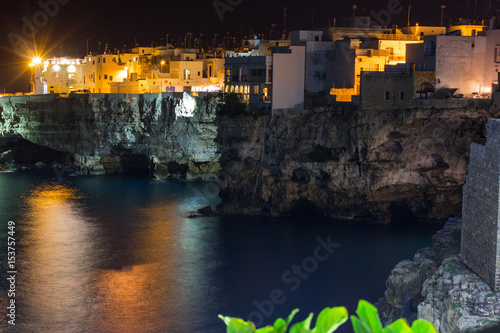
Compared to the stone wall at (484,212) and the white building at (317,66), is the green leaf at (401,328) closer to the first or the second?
the stone wall at (484,212)

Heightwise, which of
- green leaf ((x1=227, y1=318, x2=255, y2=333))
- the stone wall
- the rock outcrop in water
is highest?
green leaf ((x1=227, y1=318, x2=255, y2=333))

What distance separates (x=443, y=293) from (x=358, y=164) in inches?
697

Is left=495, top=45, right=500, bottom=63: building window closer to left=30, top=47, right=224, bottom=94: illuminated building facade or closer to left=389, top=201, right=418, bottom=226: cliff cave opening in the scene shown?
left=389, top=201, right=418, bottom=226: cliff cave opening

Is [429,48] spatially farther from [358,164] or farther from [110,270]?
[110,270]

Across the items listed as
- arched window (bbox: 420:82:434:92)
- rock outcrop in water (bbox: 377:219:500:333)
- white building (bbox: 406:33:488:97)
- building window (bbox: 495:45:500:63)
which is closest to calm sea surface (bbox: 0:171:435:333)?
rock outcrop in water (bbox: 377:219:500:333)

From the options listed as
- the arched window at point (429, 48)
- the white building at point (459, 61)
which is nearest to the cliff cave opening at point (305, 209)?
the white building at point (459, 61)

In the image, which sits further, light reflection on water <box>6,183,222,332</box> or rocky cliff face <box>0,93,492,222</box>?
rocky cliff face <box>0,93,492,222</box>

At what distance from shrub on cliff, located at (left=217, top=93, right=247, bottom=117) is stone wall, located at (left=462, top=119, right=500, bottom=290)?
21.4 m

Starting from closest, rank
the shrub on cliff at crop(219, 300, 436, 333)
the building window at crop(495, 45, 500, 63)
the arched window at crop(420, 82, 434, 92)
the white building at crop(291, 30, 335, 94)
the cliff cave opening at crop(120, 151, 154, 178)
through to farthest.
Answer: the shrub on cliff at crop(219, 300, 436, 333)
the arched window at crop(420, 82, 434, 92)
the building window at crop(495, 45, 500, 63)
the white building at crop(291, 30, 335, 94)
the cliff cave opening at crop(120, 151, 154, 178)

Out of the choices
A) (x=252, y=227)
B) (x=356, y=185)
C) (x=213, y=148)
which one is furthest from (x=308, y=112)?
(x=213, y=148)

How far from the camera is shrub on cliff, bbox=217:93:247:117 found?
36750 mm

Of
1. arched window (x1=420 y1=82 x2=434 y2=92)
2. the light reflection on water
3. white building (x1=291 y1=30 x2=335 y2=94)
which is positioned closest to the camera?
the light reflection on water

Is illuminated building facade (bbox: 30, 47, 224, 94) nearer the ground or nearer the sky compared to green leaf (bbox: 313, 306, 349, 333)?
nearer the sky

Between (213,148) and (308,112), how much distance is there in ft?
41.3
